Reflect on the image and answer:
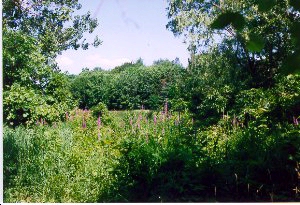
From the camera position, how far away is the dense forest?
10.7ft

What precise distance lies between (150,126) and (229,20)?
373cm

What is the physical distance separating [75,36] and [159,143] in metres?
7.46

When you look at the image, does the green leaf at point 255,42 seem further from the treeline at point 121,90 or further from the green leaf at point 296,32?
the treeline at point 121,90

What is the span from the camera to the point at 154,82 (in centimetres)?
757

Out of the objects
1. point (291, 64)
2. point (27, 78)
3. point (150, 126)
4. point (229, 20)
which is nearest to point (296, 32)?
point (291, 64)

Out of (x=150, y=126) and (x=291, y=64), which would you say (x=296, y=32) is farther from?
(x=150, y=126)

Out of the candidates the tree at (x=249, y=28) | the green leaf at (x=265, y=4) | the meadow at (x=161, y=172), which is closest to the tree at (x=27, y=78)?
the meadow at (x=161, y=172)

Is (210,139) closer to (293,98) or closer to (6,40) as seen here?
(293,98)

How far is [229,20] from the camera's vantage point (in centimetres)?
98

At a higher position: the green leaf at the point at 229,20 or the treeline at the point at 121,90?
the treeline at the point at 121,90

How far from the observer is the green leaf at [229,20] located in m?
0.97

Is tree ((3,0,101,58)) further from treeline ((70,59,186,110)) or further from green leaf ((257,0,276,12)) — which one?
green leaf ((257,0,276,12))

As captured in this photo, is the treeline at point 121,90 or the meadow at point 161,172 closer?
the meadow at point 161,172

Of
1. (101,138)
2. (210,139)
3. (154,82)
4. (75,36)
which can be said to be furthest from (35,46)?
(75,36)
